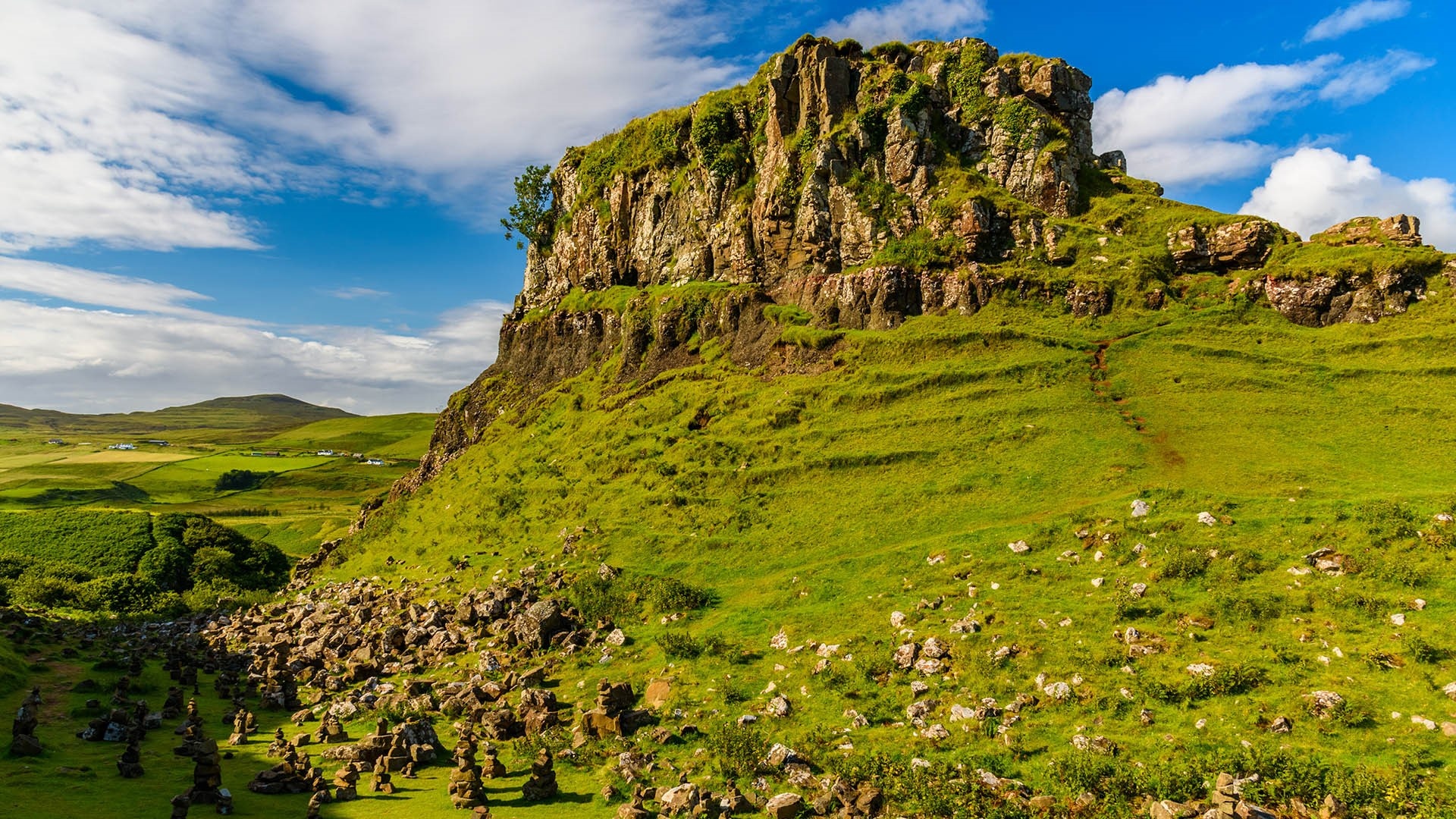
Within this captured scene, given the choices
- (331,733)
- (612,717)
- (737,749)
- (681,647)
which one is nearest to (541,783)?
(612,717)

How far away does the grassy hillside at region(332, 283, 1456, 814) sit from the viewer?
598 inches

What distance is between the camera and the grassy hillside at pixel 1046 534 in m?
15.2

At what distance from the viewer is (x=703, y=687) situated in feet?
67.8

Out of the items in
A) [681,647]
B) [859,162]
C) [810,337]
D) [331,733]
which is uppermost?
[859,162]

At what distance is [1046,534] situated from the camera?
88.7 feet

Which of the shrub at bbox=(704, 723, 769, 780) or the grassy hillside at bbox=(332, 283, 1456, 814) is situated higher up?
the grassy hillside at bbox=(332, 283, 1456, 814)

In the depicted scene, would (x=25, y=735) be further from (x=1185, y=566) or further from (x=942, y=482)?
(x=942, y=482)

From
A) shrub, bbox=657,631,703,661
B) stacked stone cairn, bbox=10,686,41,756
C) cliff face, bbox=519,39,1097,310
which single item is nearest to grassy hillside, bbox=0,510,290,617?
stacked stone cairn, bbox=10,686,41,756

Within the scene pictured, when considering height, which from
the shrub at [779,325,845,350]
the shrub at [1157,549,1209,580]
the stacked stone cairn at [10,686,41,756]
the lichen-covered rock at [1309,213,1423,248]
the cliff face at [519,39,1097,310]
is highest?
the cliff face at [519,39,1097,310]

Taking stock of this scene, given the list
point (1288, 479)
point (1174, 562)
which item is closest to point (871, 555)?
point (1174, 562)

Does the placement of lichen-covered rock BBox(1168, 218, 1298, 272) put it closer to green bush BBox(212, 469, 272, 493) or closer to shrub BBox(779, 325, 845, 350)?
shrub BBox(779, 325, 845, 350)

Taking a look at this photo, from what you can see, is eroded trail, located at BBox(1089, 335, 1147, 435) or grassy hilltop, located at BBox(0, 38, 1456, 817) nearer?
grassy hilltop, located at BBox(0, 38, 1456, 817)

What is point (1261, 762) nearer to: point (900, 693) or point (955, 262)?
point (900, 693)

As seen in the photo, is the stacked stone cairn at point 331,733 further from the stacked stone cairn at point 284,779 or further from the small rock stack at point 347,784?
the small rock stack at point 347,784
